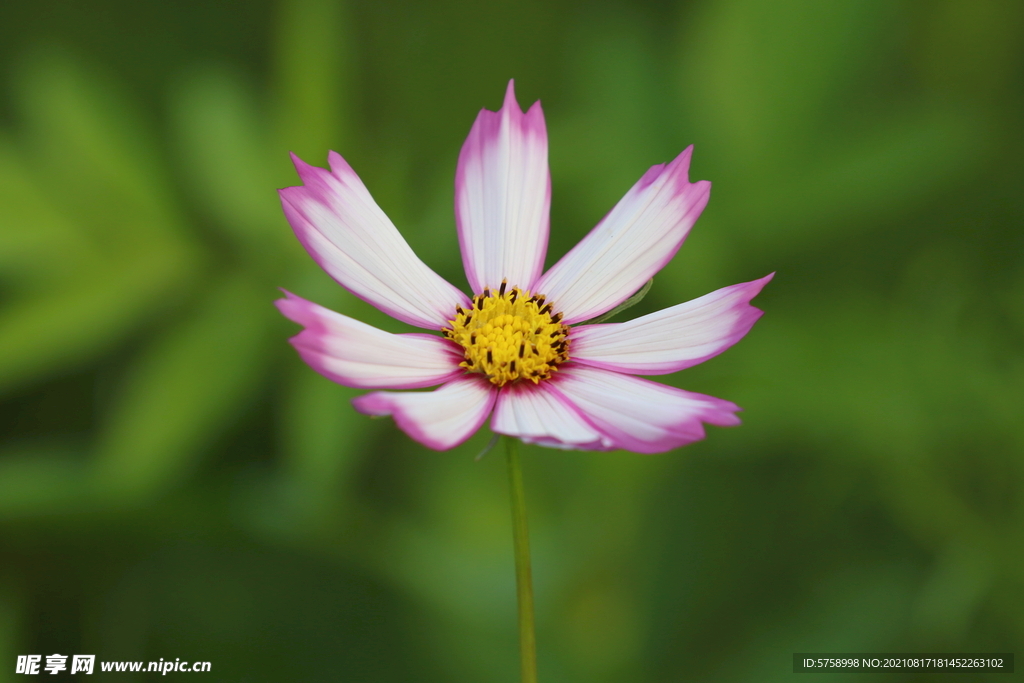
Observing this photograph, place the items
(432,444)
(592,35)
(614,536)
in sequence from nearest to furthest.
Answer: (432,444) < (614,536) < (592,35)

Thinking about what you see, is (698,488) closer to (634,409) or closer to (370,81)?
(634,409)

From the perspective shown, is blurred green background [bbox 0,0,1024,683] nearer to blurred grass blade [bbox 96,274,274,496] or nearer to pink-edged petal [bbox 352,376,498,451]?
blurred grass blade [bbox 96,274,274,496]

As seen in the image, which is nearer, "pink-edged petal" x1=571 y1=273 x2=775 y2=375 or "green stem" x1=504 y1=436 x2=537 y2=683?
"green stem" x1=504 y1=436 x2=537 y2=683

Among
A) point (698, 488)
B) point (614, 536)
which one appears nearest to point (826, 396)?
point (698, 488)
